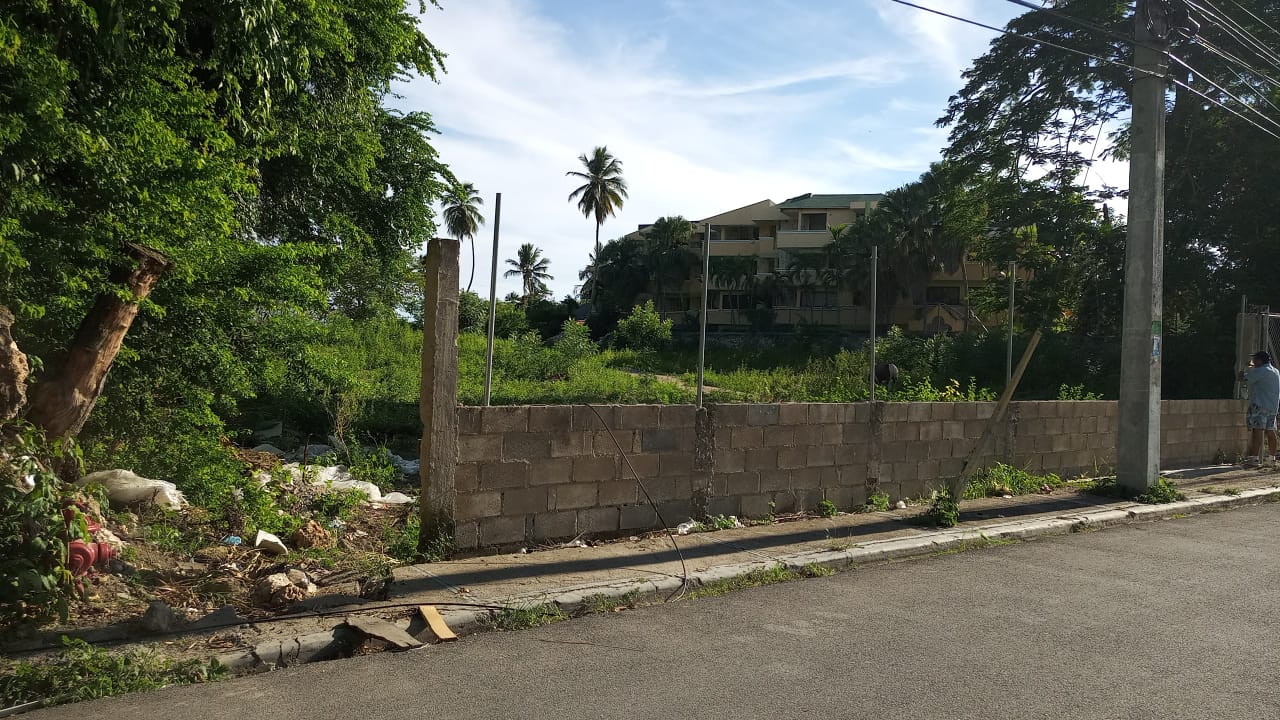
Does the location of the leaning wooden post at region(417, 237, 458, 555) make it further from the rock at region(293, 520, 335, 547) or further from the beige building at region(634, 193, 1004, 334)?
the beige building at region(634, 193, 1004, 334)

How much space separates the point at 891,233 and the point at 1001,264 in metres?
20.9

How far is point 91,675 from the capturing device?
4062 millimetres

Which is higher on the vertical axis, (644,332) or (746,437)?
(644,332)

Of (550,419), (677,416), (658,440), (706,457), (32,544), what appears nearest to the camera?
(32,544)

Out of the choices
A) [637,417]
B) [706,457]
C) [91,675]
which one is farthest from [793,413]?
[91,675]

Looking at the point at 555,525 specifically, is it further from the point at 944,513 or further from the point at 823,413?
the point at 944,513

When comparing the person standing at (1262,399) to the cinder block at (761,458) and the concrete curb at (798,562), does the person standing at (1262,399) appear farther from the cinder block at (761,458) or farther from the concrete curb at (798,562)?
the cinder block at (761,458)

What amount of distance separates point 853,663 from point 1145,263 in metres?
7.77

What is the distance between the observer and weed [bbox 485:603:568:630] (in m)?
5.16

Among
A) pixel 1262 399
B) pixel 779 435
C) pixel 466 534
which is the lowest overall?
pixel 466 534

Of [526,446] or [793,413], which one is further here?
[793,413]

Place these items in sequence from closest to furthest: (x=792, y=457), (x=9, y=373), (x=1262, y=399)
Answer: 1. (x=9, y=373)
2. (x=792, y=457)
3. (x=1262, y=399)

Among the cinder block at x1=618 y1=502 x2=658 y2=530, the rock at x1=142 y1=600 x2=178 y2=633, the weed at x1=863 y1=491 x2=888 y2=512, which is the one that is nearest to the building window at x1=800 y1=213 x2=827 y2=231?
the weed at x1=863 y1=491 x2=888 y2=512

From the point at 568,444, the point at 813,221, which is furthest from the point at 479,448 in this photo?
the point at 813,221
